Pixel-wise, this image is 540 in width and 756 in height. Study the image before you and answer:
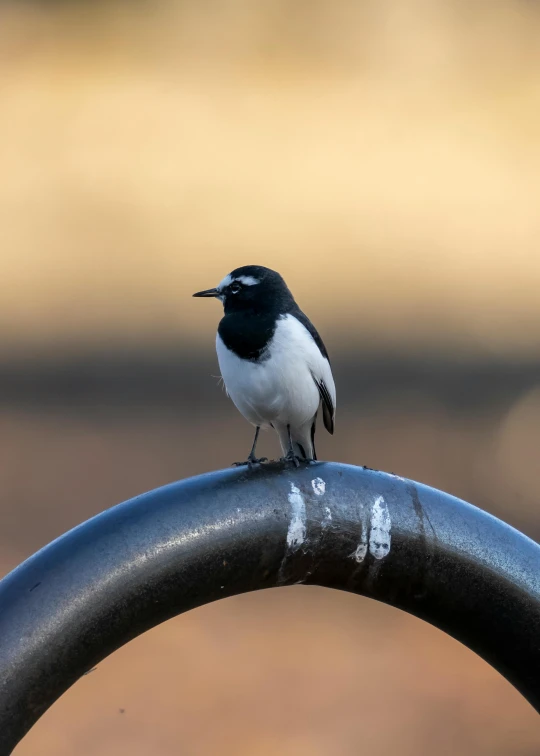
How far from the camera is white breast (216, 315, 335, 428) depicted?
375cm

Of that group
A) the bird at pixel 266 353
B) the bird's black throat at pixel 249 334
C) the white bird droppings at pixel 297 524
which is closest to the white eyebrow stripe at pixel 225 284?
the bird at pixel 266 353

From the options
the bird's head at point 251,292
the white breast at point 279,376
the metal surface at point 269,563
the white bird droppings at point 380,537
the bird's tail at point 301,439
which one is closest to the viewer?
the metal surface at point 269,563

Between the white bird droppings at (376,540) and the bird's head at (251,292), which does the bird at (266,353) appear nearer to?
the bird's head at (251,292)

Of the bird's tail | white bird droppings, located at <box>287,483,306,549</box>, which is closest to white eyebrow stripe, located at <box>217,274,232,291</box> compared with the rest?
the bird's tail

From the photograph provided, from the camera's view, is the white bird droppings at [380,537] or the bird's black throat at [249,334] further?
the bird's black throat at [249,334]

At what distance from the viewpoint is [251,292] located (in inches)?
155

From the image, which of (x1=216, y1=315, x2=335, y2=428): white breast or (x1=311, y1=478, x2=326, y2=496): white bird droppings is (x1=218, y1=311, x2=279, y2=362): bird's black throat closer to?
(x1=216, y1=315, x2=335, y2=428): white breast

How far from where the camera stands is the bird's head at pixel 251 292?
3895mm

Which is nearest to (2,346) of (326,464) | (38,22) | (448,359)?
(448,359)

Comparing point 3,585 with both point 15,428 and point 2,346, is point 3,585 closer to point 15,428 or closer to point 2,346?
point 15,428

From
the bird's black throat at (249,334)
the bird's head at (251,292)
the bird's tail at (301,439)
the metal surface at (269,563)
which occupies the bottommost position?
the bird's tail at (301,439)

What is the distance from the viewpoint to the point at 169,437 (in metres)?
11.0

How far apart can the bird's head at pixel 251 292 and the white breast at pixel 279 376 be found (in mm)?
88

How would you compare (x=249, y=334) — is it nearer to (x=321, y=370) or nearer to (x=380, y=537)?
(x=321, y=370)
